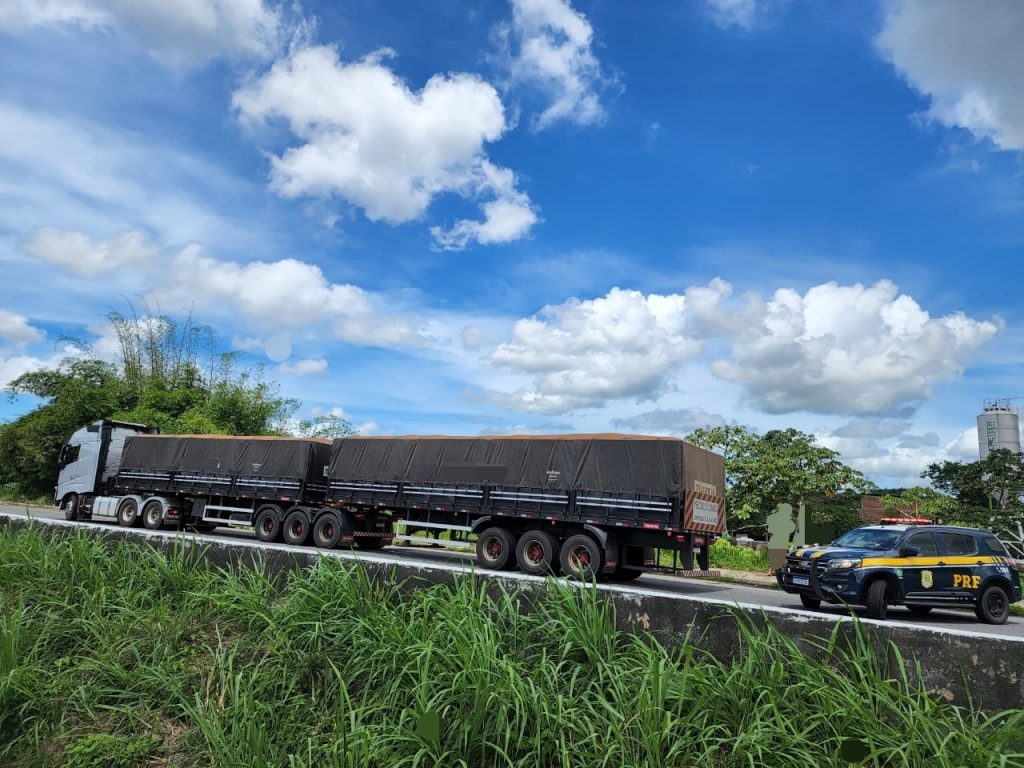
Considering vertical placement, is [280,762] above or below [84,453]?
below

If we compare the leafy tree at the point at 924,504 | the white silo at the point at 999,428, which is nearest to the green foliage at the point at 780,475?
the leafy tree at the point at 924,504

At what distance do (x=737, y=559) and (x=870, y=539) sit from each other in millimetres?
10425

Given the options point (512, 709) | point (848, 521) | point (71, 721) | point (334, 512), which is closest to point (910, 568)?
point (512, 709)

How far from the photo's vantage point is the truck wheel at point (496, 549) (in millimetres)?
14320

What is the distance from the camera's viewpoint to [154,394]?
38969mm

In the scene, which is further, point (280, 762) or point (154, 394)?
point (154, 394)

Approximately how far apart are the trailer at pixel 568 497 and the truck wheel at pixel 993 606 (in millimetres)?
4487

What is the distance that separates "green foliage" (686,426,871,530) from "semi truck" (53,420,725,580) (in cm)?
1646

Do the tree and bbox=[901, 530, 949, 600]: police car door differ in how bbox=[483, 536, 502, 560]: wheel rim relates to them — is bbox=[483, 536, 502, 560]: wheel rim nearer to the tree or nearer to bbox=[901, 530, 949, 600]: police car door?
bbox=[901, 530, 949, 600]: police car door

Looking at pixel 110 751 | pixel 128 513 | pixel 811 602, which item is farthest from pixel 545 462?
pixel 128 513

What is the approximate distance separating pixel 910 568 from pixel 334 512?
12.1m

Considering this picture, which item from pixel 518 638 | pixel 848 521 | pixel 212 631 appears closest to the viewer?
pixel 518 638

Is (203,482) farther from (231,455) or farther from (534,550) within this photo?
(534,550)

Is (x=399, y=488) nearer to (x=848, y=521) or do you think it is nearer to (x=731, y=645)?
(x=731, y=645)
